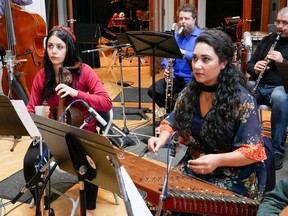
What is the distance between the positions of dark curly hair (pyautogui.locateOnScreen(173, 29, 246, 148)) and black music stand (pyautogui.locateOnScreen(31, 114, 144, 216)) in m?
0.61

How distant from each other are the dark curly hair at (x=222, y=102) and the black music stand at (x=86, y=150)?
61cm

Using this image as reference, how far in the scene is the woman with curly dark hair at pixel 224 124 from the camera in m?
1.66

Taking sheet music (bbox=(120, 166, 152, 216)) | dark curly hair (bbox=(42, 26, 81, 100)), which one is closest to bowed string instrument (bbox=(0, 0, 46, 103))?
dark curly hair (bbox=(42, 26, 81, 100))

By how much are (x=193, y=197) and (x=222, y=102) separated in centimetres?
49

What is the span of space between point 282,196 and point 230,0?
6905 millimetres

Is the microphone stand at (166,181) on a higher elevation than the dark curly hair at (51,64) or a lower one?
lower

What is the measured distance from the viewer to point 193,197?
4.72 ft

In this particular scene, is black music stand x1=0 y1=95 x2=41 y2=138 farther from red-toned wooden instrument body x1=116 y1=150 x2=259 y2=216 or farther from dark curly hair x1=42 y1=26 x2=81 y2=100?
dark curly hair x1=42 y1=26 x2=81 y2=100

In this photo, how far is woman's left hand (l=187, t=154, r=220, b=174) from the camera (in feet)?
5.20

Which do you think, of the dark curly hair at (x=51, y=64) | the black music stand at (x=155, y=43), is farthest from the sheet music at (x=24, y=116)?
the black music stand at (x=155, y=43)

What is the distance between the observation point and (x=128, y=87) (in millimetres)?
6148

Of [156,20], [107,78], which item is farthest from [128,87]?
[156,20]

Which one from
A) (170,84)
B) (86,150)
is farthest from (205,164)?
(170,84)

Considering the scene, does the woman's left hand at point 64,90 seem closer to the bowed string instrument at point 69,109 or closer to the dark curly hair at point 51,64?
the bowed string instrument at point 69,109
